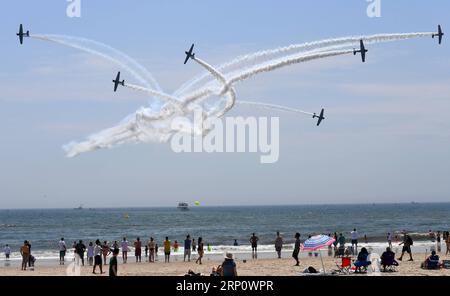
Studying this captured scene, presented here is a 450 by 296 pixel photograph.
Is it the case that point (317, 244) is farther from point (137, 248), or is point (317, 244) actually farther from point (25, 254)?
point (25, 254)

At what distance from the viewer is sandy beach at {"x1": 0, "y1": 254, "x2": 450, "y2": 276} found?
2959cm

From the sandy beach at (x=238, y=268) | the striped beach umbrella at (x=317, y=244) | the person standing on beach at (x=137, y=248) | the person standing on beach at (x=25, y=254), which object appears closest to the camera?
the striped beach umbrella at (x=317, y=244)

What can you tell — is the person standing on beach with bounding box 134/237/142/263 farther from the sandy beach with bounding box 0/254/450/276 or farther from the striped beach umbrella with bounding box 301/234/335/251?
the striped beach umbrella with bounding box 301/234/335/251

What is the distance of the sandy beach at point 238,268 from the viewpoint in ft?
97.1

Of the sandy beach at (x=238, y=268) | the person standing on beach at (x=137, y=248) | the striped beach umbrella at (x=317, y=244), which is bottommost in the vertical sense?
the sandy beach at (x=238, y=268)

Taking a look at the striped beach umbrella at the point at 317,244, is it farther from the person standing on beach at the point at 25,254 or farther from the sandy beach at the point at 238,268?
the person standing on beach at the point at 25,254

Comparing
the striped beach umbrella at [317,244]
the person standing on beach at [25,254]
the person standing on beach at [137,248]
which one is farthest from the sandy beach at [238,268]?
the striped beach umbrella at [317,244]

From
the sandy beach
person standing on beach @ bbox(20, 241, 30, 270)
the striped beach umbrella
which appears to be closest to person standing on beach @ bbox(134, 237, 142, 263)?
the sandy beach

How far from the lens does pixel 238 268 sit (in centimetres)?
3231

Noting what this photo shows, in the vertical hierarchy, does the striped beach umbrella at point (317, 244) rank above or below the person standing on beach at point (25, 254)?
above
